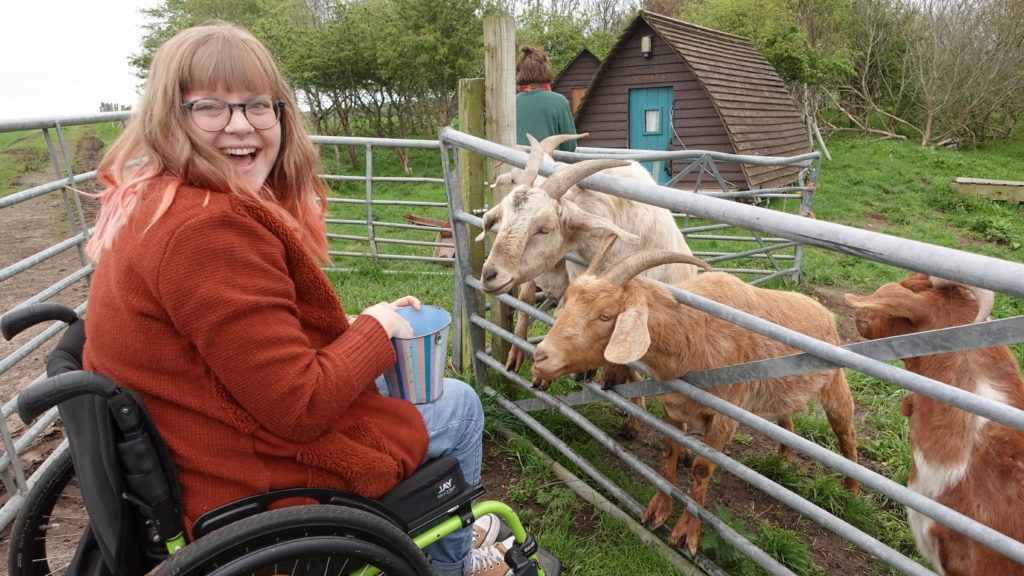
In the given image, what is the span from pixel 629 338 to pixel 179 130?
1.51 meters

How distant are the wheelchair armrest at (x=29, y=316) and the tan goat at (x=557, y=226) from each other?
5.64ft

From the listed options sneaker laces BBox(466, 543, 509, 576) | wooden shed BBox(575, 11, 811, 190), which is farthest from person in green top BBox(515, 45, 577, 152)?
wooden shed BBox(575, 11, 811, 190)

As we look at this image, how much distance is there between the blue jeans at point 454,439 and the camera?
1976 mm

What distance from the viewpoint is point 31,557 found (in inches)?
76.6

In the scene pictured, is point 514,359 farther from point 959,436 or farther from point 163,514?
point 163,514

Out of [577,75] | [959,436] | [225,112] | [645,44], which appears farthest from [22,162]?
[959,436]

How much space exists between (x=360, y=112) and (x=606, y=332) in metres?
16.9

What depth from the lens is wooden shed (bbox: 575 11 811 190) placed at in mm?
13164

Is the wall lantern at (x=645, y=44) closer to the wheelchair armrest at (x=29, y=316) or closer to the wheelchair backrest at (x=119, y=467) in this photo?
the wheelchair armrest at (x=29, y=316)

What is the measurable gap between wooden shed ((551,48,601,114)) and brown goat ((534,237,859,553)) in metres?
16.7

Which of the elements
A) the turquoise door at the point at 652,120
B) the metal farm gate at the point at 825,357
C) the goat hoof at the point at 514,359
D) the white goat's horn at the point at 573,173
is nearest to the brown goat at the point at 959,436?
the metal farm gate at the point at 825,357

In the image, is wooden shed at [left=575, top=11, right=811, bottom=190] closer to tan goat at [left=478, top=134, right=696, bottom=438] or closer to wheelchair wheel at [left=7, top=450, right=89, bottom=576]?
tan goat at [left=478, top=134, right=696, bottom=438]

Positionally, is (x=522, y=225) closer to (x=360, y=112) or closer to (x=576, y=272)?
(x=576, y=272)

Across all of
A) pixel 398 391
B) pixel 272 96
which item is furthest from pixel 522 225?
pixel 272 96
